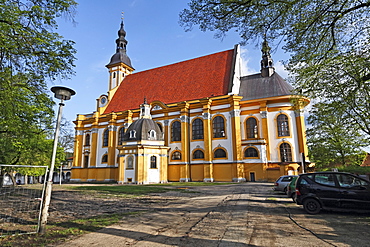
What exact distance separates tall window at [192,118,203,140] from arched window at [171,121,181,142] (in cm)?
209

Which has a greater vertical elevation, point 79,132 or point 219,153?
point 79,132

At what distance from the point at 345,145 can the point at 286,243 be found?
25.3m

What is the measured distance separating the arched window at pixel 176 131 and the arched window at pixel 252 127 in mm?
9206

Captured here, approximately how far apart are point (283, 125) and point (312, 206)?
832 inches

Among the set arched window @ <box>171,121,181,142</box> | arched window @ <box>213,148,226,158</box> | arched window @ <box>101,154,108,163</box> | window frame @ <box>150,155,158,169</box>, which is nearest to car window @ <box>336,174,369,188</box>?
arched window @ <box>213,148,226,158</box>

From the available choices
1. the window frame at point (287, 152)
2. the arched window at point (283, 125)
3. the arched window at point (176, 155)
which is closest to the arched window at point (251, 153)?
the window frame at point (287, 152)

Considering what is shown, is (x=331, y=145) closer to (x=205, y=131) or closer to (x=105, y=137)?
(x=205, y=131)

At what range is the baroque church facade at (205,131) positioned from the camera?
1053 inches

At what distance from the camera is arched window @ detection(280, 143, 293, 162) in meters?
26.4

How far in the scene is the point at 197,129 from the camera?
30.3 metres

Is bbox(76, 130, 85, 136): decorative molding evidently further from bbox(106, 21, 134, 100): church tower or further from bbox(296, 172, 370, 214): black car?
bbox(296, 172, 370, 214): black car

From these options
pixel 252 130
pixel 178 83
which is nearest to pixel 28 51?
pixel 252 130

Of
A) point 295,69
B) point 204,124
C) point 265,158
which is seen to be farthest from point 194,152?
point 295,69

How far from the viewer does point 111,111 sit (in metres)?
38.8
